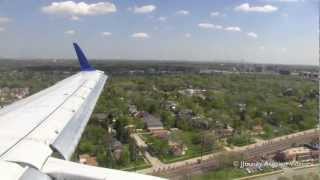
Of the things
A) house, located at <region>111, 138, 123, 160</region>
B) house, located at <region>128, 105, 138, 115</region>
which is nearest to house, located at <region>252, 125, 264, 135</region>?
house, located at <region>111, 138, 123, 160</region>

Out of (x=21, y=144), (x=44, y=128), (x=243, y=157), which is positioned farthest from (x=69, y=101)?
(x=243, y=157)

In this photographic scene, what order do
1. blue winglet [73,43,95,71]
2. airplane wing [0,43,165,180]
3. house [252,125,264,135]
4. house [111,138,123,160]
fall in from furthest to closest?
house [252,125,264,135]
house [111,138,123,160]
blue winglet [73,43,95,71]
airplane wing [0,43,165,180]

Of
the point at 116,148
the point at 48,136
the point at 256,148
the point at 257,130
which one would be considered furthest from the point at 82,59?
the point at 257,130

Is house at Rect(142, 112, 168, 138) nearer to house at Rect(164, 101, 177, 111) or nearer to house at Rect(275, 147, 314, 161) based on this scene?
house at Rect(164, 101, 177, 111)

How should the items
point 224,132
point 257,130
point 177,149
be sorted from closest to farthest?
point 177,149
point 224,132
point 257,130

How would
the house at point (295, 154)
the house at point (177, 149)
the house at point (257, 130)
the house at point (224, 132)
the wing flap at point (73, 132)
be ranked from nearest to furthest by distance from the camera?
the wing flap at point (73, 132) < the house at point (295, 154) < the house at point (177, 149) < the house at point (224, 132) < the house at point (257, 130)

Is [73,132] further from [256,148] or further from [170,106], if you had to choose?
[170,106]

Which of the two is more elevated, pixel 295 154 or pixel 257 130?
pixel 295 154

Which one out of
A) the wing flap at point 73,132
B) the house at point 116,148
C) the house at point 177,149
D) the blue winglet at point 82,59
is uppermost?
the blue winglet at point 82,59

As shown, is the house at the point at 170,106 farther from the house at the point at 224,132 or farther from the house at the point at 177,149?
the house at the point at 177,149

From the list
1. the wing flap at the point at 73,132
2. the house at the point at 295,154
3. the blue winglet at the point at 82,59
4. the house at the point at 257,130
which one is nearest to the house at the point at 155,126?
the house at the point at 257,130
